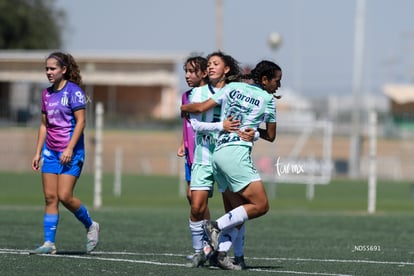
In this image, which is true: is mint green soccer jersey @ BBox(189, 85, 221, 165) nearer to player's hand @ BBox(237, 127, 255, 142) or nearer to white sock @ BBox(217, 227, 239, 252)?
player's hand @ BBox(237, 127, 255, 142)

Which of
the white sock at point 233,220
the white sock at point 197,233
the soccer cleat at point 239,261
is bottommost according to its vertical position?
the soccer cleat at point 239,261

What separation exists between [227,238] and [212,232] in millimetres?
315

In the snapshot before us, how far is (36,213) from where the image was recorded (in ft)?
63.3

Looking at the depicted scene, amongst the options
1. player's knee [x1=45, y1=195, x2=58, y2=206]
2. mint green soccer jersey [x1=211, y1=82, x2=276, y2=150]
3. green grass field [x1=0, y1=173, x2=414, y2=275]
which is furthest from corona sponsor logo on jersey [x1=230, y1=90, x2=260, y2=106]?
player's knee [x1=45, y1=195, x2=58, y2=206]

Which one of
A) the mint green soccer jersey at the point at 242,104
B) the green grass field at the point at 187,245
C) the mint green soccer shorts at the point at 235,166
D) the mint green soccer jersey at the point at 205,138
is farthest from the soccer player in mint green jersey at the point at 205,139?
the green grass field at the point at 187,245

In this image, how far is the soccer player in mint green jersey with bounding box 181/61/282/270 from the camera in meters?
10.3

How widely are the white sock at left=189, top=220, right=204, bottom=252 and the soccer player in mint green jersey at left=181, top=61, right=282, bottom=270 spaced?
67cm

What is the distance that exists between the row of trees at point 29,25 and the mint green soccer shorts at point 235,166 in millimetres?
54151

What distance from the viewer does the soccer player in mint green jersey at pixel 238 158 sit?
1031 centimetres

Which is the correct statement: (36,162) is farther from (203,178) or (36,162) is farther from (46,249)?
(203,178)

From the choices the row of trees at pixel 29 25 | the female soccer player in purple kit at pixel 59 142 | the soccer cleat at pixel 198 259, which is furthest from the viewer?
the row of trees at pixel 29 25

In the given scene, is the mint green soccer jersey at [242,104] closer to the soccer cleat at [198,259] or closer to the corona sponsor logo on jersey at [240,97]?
the corona sponsor logo on jersey at [240,97]

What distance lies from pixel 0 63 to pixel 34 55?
2.11m

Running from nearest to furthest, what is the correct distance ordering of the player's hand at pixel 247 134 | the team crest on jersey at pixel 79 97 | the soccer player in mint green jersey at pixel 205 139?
the player's hand at pixel 247 134 → the soccer player in mint green jersey at pixel 205 139 → the team crest on jersey at pixel 79 97
